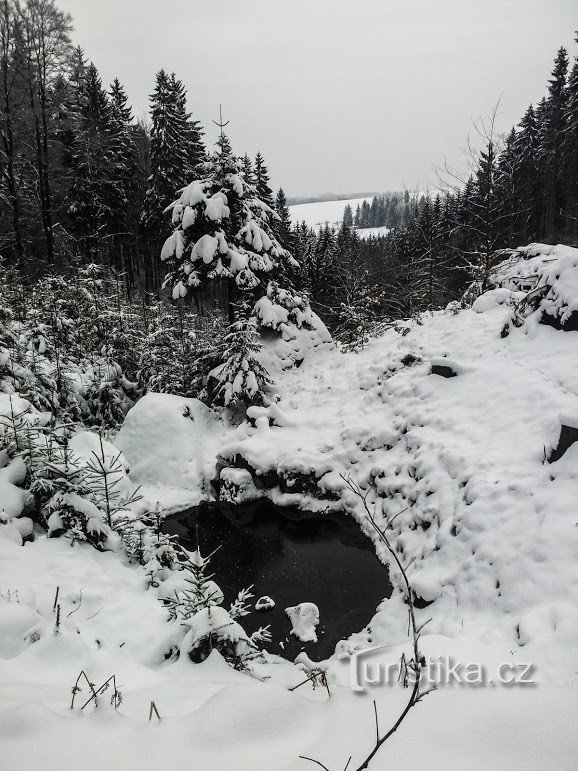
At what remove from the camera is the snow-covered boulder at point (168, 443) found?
35.7ft

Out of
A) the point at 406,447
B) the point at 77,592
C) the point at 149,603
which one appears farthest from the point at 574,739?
the point at 406,447

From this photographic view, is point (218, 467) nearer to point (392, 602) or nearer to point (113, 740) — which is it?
point (392, 602)

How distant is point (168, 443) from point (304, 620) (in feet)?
20.6

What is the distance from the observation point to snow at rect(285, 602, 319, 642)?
20.8ft

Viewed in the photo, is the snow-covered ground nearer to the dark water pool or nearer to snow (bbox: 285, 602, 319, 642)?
the dark water pool

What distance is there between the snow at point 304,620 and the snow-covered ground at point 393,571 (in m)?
0.59

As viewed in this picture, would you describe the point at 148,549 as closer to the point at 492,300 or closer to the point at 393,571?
the point at 393,571

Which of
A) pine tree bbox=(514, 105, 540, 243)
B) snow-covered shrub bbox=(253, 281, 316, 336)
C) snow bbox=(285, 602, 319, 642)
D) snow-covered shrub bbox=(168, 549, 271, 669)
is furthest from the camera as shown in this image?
pine tree bbox=(514, 105, 540, 243)

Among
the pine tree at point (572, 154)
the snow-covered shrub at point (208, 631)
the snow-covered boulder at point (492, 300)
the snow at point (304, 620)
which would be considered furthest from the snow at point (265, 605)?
the pine tree at point (572, 154)

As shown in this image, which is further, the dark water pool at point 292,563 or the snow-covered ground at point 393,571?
the dark water pool at point 292,563

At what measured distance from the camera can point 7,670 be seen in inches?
125

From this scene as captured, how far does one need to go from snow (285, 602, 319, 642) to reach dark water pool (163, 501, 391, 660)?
0.09 m

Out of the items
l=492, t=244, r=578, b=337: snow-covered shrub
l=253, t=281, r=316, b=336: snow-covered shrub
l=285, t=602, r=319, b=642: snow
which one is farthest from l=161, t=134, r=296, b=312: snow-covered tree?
l=285, t=602, r=319, b=642: snow

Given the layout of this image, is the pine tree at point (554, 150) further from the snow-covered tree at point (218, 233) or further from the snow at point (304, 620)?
the snow at point (304, 620)
